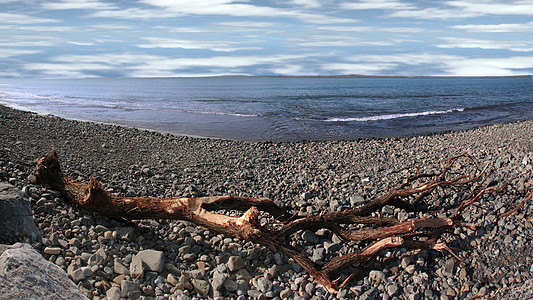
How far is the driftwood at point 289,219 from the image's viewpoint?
5.76m

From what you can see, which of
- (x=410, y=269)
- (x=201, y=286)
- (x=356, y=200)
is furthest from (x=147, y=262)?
(x=356, y=200)

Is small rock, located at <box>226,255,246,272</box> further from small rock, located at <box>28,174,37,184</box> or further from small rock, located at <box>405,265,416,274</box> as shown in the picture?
small rock, located at <box>28,174,37,184</box>

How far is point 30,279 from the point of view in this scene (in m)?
3.64

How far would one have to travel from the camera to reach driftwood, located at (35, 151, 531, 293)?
18.9ft

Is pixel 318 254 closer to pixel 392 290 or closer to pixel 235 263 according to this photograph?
pixel 392 290

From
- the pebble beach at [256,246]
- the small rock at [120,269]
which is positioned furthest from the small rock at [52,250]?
the small rock at [120,269]

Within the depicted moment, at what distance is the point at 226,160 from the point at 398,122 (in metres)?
20.3

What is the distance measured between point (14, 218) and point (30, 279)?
242 centimetres

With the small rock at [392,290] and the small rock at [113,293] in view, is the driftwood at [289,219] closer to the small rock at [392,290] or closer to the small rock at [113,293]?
the small rock at [392,290]

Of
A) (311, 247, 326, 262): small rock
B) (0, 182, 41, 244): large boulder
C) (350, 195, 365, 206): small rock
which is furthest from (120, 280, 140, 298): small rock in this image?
(350, 195, 365, 206): small rock

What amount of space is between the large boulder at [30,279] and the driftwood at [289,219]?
2.49m

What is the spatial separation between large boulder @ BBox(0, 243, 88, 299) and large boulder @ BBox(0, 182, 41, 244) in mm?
1659

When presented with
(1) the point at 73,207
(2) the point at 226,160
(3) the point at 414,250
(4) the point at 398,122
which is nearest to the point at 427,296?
(3) the point at 414,250

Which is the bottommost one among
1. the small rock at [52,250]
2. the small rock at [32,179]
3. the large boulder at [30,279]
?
the small rock at [52,250]
